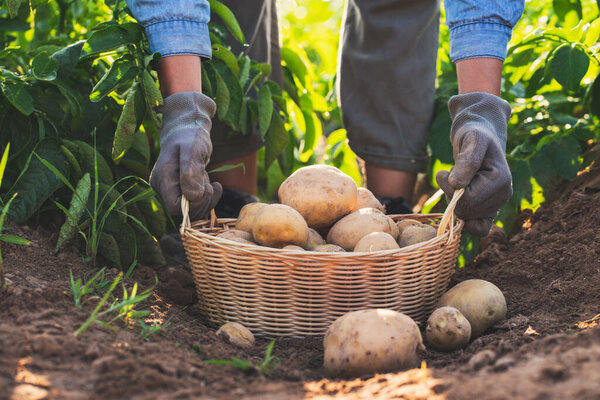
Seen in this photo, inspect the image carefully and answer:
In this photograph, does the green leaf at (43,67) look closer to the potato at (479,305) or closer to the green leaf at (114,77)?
the green leaf at (114,77)

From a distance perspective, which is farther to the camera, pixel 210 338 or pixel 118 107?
pixel 118 107

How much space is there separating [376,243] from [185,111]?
0.71m

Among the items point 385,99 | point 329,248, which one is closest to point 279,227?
point 329,248

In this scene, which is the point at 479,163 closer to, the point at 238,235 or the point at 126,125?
the point at 238,235

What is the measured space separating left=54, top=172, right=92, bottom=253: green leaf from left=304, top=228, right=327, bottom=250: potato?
68 cm

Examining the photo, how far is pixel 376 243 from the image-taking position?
1691 millimetres

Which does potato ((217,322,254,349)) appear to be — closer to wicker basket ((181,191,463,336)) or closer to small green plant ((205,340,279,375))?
wicker basket ((181,191,463,336))

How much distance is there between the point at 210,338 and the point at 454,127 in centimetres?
99

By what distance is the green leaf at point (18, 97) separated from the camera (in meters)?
1.81

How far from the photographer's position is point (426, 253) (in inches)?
66.3

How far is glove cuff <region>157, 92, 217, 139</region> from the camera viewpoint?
1865mm

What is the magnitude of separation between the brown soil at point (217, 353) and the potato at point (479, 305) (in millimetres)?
38

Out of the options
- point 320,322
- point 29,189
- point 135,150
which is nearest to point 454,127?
point 320,322

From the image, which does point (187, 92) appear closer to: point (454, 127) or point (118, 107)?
point (118, 107)
